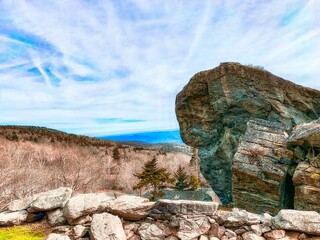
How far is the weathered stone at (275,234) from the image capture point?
26.0ft

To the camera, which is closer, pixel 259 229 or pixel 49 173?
pixel 259 229

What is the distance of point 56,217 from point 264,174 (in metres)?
11.4

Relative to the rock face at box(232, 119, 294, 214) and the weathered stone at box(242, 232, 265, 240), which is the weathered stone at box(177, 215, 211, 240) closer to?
the weathered stone at box(242, 232, 265, 240)

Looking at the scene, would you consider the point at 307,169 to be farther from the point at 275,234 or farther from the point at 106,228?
the point at 106,228

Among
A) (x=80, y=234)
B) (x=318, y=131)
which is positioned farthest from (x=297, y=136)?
(x=80, y=234)

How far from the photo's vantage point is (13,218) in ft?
29.2

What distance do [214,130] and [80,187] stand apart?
14.8m

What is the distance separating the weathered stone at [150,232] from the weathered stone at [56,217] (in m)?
2.37

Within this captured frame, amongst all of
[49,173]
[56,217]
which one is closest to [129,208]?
[56,217]

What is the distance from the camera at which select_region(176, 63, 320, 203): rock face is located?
20281mm

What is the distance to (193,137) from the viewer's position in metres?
24.6

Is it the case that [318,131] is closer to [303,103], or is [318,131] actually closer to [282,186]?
[282,186]

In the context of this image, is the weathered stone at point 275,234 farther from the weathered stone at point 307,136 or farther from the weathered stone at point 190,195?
the weathered stone at point 190,195

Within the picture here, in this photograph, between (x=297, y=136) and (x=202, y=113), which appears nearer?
(x=297, y=136)
